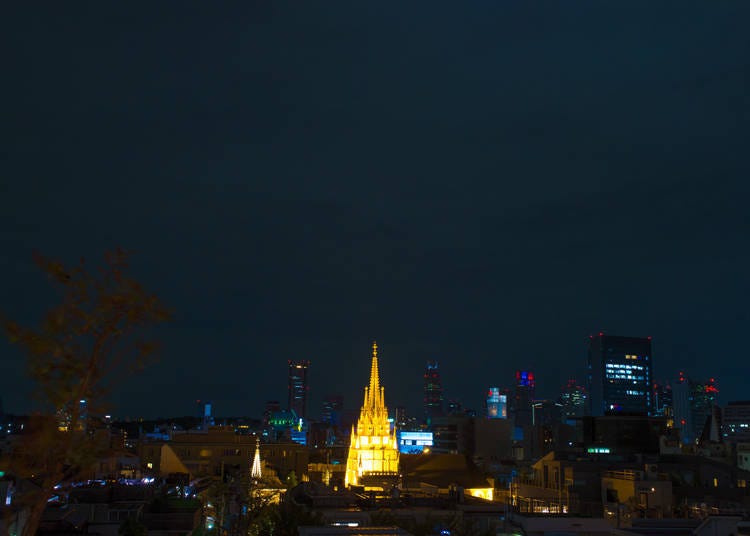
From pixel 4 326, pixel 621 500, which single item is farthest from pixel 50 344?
pixel 621 500

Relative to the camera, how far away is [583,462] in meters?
71.5

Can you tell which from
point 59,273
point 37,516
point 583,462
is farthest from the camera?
point 583,462

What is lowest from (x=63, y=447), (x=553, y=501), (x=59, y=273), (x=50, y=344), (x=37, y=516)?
(x=553, y=501)

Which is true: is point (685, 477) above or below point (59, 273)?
below

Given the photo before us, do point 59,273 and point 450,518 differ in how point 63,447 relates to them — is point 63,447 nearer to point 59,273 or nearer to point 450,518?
point 59,273

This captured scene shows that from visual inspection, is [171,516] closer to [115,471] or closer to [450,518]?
[450,518]

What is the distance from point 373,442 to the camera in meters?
110

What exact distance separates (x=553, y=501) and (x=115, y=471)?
39291 millimetres

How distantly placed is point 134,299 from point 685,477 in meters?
66.3

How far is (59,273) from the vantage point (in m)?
17.2

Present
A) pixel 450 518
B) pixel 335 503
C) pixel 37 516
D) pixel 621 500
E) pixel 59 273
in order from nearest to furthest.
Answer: pixel 37 516, pixel 59 273, pixel 450 518, pixel 335 503, pixel 621 500

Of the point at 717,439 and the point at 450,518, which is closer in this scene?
the point at 450,518

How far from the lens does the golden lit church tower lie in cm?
10706

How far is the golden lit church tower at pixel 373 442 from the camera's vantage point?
10706 cm
